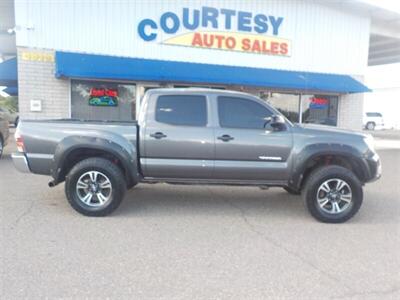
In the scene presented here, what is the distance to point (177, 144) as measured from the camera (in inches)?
210

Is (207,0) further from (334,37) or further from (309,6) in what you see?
(334,37)

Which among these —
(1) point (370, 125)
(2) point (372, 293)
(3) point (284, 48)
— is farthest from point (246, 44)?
(1) point (370, 125)

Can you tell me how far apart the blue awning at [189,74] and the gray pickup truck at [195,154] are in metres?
6.21

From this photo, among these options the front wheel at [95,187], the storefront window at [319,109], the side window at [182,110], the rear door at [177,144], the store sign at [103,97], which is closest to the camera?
the front wheel at [95,187]

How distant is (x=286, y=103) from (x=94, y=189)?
1095 cm

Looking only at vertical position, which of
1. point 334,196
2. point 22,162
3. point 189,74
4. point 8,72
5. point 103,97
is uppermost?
point 8,72

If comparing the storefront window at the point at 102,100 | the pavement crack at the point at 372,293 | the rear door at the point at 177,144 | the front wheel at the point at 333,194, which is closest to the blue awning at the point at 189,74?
the storefront window at the point at 102,100

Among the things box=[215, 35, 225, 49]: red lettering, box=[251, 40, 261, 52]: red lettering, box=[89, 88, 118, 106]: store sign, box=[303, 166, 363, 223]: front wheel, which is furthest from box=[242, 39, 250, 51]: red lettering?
box=[303, 166, 363, 223]: front wheel

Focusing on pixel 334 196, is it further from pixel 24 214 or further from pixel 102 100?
pixel 102 100

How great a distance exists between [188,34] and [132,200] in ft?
27.5

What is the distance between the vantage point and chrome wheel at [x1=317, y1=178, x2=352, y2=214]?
5.35m

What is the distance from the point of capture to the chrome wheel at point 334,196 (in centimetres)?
535

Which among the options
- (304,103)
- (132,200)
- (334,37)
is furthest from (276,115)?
(334,37)

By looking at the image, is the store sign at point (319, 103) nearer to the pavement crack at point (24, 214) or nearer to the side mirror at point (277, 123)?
the side mirror at point (277, 123)
